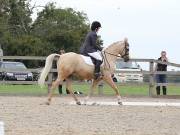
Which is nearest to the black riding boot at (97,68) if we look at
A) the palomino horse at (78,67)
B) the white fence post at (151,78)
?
the palomino horse at (78,67)

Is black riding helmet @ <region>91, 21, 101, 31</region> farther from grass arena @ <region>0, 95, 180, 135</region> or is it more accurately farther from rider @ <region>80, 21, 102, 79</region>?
grass arena @ <region>0, 95, 180, 135</region>

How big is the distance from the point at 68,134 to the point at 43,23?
6995 centimetres

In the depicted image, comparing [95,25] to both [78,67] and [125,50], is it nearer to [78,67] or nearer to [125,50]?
[78,67]

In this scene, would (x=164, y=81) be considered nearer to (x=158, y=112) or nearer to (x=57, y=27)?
(x=158, y=112)

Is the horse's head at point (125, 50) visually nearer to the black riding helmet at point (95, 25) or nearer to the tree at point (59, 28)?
the black riding helmet at point (95, 25)

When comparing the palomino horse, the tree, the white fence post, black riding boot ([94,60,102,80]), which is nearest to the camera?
the palomino horse

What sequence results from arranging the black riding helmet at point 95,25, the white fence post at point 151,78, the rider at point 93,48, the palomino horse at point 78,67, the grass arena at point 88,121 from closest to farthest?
the grass arena at point 88,121, the palomino horse at point 78,67, the rider at point 93,48, the black riding helmet at point 95,25, the white fence post at point 151,78

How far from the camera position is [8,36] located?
70.8 m

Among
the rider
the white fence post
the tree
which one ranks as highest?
the tree

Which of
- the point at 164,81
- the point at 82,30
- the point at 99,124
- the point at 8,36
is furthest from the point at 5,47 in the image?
the point at 99,124

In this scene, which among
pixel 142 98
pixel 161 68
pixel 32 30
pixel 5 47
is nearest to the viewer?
pixel 142 98

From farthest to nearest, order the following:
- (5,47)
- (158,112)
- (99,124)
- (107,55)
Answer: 1. (5,47)
2. (107,55)
3. (158,112)
4. (99,124)

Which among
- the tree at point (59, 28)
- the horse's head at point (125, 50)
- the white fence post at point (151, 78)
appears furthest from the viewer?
the tree at point (59, 28)

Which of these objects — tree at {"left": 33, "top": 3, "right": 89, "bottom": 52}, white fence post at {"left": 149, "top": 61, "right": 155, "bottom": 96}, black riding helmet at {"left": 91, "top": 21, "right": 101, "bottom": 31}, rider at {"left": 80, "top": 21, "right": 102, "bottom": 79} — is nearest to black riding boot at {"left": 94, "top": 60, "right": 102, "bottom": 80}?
rider at {"left": 80, "top": 21, "right": 102, "bottom": 79}
